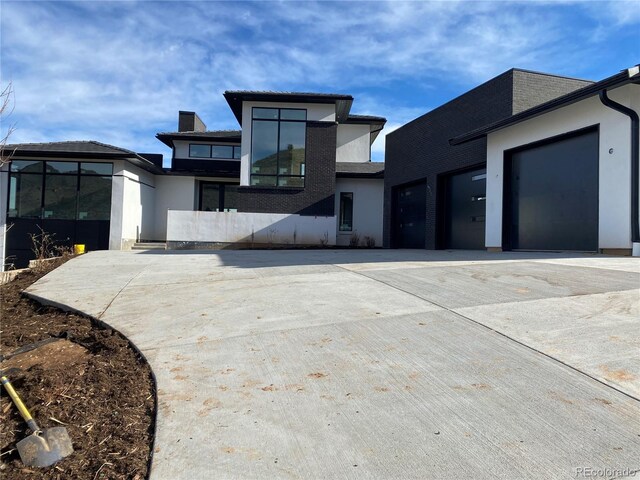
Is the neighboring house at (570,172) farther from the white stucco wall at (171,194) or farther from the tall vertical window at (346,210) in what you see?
the white stucco wall at (171,194)

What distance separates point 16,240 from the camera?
17.8 metres

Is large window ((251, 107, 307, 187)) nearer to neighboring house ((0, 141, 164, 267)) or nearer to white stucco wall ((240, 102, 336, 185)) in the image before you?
white stucco wall ((240, 102, 336, 185))

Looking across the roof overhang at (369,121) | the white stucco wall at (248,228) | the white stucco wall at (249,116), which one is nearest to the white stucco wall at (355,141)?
the roof overhang at (369,121)

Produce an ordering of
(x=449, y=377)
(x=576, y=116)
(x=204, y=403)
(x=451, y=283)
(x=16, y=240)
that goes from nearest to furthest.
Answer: (x=204, y=403) < (x=449, y=377) < (x=451, y=283) < (x=576, y=116) < (x=16, y=240)

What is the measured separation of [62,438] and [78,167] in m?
18.3

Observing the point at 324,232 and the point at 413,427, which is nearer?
the point at 413,427

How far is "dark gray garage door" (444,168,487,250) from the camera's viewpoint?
14.3m

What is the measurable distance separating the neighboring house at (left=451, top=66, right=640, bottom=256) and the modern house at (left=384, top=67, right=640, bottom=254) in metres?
0.02

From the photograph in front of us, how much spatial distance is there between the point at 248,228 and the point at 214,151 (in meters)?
8.16

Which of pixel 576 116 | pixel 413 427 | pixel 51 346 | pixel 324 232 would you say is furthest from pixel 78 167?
pixel 413 427

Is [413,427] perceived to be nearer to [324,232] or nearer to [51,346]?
[51,346]

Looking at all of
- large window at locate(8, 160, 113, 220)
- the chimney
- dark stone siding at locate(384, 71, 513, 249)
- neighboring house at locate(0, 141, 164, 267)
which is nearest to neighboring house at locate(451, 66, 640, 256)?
dark stone siding at locate(384, 71, 513, 249)

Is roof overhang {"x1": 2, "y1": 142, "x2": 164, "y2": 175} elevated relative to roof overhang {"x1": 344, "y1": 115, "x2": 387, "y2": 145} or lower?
lower

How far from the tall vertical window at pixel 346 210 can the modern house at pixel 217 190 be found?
5cm
